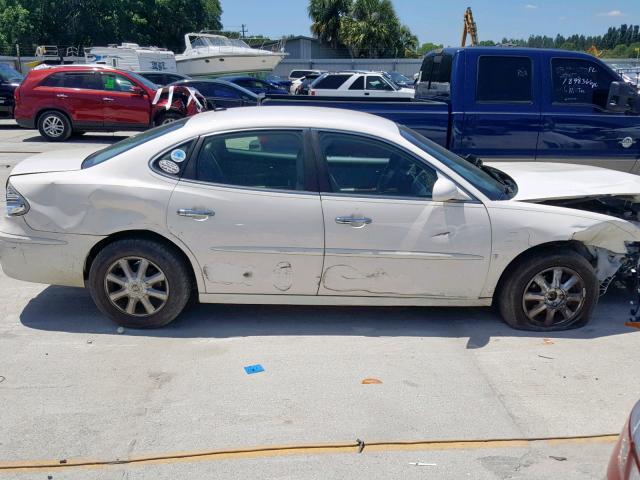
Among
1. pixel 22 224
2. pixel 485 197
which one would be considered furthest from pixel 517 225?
pixel 22 224

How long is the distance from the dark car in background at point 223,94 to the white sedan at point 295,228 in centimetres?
1287

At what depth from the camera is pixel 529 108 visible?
290 inches

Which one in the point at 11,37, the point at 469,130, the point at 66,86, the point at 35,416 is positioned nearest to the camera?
the point at 35,416

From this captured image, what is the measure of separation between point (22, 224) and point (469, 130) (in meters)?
4.79

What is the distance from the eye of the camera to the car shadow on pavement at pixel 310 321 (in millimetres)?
4789

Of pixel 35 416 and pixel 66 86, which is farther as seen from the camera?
pixel 66 86

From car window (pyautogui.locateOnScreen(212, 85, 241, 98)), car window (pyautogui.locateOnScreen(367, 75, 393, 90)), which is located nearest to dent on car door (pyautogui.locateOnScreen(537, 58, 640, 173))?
car window (pyautogui.locateOnScreen(212, 85, 241, 98))

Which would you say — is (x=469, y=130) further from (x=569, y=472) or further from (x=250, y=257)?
(x=569, y=472)

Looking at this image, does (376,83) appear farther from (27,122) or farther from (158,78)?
(27,122)

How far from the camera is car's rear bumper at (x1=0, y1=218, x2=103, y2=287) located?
462 centimetres

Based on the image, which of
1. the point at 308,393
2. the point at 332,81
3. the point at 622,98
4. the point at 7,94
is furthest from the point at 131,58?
the point at 308,393

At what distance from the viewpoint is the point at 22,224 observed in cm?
464

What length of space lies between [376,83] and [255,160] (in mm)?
18377

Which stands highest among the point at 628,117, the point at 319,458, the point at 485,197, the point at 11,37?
the point at 11,37
